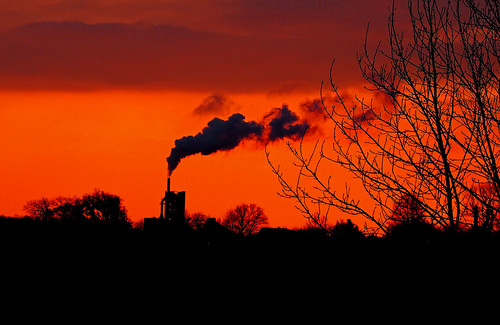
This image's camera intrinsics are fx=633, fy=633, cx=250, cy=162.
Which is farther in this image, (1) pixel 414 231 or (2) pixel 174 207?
(2) pixel 174 207

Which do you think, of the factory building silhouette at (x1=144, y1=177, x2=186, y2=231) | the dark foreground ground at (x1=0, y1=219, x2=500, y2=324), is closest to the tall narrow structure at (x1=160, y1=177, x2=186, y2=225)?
the factory building silhouette at (x1=144, y1=177, x2=186, y2=231)

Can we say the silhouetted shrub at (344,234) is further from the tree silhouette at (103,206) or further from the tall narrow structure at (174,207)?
the tree silhouette at (103,206)

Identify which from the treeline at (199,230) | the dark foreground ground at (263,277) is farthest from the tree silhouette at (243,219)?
the dark foreground ground at (263,277)

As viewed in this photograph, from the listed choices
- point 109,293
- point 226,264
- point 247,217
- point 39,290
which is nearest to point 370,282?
point 226,264

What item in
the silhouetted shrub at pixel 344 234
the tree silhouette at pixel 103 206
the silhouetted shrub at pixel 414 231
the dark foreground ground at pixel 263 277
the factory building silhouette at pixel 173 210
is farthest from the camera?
the tree silhouette at pixel 103 206

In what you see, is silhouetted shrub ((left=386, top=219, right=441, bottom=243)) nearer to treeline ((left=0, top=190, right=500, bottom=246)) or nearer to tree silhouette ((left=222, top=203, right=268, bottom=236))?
treeline ((left=0, top=190, right=500, bottom=246))

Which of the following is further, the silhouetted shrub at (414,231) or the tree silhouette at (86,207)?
the tree silhouette at (86,207)

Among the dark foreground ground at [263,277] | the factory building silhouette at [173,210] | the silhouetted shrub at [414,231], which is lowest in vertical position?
the dark foreground ground at [263,277]

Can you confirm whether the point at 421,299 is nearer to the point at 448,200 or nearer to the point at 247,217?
the point at 448,200

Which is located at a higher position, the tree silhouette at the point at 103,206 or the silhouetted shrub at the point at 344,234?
the tree silhouette at the point at 103,206

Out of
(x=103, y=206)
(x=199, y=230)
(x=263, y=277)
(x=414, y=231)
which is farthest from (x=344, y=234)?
(x=103, y=206)

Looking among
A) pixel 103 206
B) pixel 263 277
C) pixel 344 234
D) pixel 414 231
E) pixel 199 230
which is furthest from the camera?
pixel 103 206

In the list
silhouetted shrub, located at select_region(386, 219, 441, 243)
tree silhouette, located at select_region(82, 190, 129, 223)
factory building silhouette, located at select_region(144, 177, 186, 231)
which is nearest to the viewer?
silhouetted shrub, located at select_region(386, 219, 441, 243)

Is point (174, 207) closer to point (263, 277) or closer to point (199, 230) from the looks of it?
point (199, 230)
